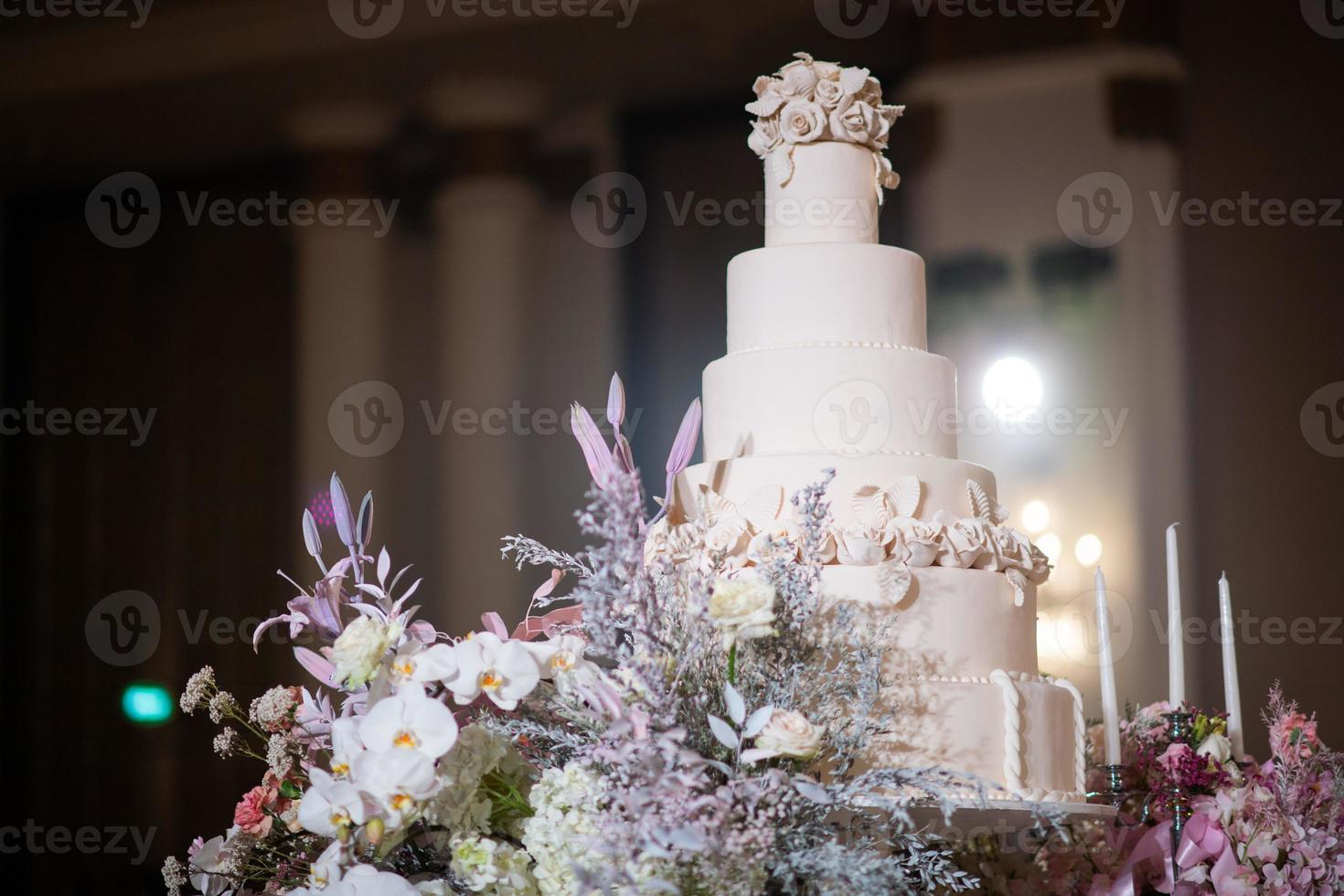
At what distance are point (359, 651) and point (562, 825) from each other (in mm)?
299

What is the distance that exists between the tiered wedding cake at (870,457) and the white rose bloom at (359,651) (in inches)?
17.2

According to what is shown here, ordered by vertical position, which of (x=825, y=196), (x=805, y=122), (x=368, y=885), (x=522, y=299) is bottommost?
(x=368, y=885)

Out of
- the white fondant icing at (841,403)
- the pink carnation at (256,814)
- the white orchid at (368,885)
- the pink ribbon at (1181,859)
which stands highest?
the white fondant icing at (841,403)

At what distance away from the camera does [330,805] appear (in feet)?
5.03

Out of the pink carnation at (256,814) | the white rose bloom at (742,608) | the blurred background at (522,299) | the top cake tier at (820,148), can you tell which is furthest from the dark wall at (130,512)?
the white rose bloom at (742,608)

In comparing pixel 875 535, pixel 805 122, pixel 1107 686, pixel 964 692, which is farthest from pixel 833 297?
pixel 1107 686

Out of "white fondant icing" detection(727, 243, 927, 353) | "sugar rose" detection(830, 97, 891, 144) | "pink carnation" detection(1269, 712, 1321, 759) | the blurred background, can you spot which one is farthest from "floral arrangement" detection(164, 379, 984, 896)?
the blurred background

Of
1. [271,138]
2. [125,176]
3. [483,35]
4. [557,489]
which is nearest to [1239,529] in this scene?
[557,489]

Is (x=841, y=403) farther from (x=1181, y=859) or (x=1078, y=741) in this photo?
(x=1181, y=859)

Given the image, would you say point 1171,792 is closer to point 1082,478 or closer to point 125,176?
point 1082,478

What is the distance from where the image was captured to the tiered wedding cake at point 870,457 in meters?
Answer: 1.96

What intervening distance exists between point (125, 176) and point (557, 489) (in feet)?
4.47

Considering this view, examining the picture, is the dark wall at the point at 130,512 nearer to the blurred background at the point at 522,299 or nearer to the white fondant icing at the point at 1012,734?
the blurred background at the point at 522,299

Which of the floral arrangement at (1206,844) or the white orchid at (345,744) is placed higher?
the white orchid at (345,744)
